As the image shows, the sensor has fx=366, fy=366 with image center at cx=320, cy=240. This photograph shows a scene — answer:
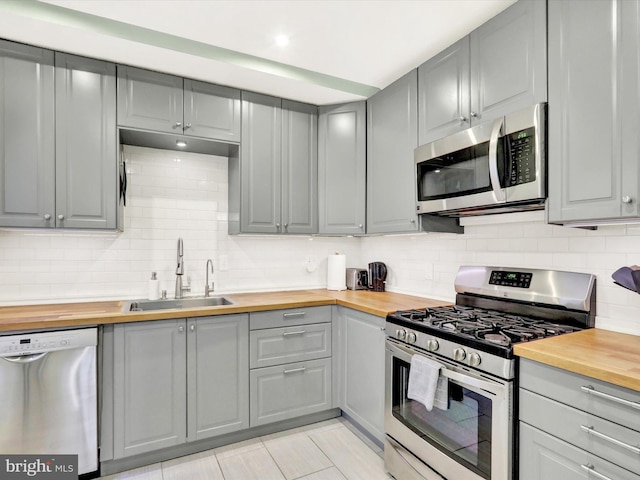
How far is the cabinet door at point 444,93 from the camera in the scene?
6.88ft

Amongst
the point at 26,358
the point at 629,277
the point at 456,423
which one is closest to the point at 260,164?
the point at 26,358

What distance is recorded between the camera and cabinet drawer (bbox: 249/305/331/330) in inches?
97.0

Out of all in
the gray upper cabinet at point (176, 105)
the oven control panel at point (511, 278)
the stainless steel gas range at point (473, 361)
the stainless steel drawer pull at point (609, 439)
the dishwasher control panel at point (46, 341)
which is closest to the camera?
the stainless steel drawer pull at point (609, 439)

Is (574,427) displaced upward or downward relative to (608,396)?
downward

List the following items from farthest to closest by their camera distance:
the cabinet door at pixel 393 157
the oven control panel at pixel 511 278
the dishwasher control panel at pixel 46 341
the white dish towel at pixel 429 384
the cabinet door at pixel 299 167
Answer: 1. the cabinet door at pixel 299 167
2. the cabinet door at pixel 393 157
3. the oven control panel at pixel 511 278
4. the dishwasher control panel at pixel 46 341
5. the white dish towel at pixel 429 384

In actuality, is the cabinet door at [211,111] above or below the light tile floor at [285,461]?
above

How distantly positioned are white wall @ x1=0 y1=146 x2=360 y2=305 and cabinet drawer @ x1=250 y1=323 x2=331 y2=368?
0.68 meters

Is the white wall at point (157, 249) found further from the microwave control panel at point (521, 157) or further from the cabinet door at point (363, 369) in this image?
the microwave control panel at point (521, 157)

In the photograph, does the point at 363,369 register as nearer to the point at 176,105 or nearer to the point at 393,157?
the point at 393,157

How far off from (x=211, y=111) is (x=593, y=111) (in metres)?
2.24

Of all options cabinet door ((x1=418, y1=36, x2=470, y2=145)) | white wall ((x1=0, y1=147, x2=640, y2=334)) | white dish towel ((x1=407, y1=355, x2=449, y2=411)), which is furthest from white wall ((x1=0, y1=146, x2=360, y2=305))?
white dish towel ((x1=407, y1=355, x2=449, y2=411))

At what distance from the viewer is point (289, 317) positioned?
2576 millimetres

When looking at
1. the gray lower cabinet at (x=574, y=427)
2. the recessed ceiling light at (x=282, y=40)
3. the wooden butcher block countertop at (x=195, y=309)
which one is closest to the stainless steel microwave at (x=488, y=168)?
the wooden butcher block countertop at (x=195, y=309)

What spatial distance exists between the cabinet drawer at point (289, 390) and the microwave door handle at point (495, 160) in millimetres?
1645
